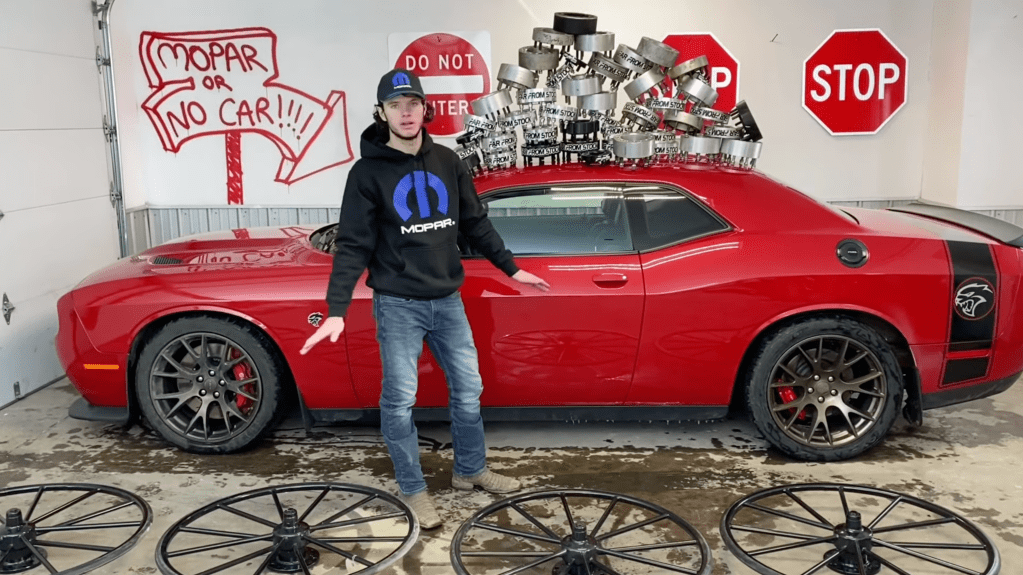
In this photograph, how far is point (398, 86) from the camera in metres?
3.30

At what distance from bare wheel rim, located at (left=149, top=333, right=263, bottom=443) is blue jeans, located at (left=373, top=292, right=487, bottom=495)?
92cm

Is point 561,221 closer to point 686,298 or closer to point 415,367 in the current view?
point 686,298

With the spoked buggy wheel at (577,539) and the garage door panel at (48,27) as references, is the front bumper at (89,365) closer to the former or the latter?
the spoked buggy wheel at (577,539)

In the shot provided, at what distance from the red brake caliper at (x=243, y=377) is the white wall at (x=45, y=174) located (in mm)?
1790

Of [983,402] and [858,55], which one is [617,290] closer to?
[983,402]

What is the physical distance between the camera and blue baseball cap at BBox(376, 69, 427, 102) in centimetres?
330

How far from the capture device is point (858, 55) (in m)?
6.48

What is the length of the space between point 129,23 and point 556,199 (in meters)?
4.20

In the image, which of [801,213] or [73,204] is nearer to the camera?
[801,213]

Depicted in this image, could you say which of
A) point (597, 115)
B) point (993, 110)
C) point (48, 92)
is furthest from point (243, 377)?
point (993, 110)

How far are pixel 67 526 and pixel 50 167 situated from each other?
3.02m

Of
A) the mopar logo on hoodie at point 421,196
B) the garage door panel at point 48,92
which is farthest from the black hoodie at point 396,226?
the garage door panel at point 48,92

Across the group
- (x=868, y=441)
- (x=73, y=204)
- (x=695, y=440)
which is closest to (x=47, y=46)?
(x=73, y=204)

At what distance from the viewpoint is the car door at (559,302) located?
3.94 m
